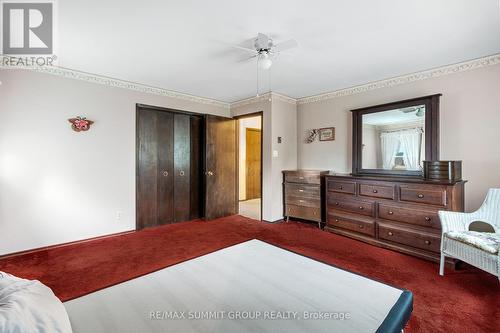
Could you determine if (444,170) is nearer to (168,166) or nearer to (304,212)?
(304,212)

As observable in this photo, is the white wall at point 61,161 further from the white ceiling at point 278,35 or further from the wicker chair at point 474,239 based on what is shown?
the wicker chair at point 474,239

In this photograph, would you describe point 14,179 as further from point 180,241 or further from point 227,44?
point 227,44

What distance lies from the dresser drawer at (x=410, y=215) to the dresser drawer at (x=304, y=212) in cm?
105

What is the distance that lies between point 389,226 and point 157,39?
11.5 ft

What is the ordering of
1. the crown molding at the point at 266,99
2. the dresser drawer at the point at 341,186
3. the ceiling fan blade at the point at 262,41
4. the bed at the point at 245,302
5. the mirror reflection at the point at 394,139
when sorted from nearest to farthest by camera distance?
the bed at the point at 245,302, the ceiling fan blade at the point at 262,41, the mirror reflection at the point at 394,139, the dresser drawer at the point at 341,186, the crown molding at the point at 266,99

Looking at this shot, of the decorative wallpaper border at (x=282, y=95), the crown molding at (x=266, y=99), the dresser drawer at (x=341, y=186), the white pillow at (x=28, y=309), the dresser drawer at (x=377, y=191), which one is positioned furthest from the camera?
the crown molding at (x=266, y=99)

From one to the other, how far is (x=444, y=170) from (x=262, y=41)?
2491 mm

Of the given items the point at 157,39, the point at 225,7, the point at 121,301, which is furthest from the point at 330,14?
the point at 121,301

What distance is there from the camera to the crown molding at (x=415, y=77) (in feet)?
9.05

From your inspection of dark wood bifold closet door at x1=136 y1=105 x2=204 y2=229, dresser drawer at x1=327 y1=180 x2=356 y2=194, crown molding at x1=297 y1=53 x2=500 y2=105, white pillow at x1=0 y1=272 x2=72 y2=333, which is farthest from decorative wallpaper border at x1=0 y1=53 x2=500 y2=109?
white pillow at x1=0 y1=272 x2=72 y2=333

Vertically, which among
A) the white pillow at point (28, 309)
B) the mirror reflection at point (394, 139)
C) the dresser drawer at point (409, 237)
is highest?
the mirror reflection at point (394, 139)

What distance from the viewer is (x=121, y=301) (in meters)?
1.14

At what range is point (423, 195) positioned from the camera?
9.03ft

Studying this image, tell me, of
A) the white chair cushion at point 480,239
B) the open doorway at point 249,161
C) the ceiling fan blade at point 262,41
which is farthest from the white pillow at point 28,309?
the open doorway at point 249,161
